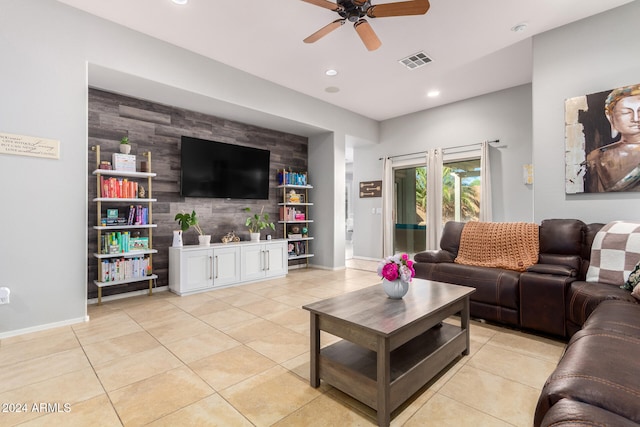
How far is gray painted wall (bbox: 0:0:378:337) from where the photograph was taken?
272 centimetres

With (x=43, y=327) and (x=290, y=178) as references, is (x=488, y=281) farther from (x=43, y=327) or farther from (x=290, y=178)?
(x=43, y=327)

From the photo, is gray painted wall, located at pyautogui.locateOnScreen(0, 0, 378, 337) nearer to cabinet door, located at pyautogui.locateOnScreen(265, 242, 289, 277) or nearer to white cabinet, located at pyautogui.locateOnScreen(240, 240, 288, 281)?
white cabinet, located at pyautogui.locateOnScreen(240, 240, 288, 281)

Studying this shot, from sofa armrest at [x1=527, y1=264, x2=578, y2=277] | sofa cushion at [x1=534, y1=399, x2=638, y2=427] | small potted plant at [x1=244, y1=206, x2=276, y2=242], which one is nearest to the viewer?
sofa cushion at [x1=534, y1=399, x2=638, y2=427]

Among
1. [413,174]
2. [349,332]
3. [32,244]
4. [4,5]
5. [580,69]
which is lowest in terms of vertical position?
[349,332]

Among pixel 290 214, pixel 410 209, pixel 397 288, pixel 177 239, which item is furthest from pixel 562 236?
pixel 177 239

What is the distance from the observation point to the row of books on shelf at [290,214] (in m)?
5.72

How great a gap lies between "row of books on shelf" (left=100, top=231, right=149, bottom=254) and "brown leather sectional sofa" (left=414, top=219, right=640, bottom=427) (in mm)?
3491

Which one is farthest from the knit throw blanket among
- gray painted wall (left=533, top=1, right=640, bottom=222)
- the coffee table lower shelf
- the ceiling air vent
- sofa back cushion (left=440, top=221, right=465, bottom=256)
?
the ceiling air vent

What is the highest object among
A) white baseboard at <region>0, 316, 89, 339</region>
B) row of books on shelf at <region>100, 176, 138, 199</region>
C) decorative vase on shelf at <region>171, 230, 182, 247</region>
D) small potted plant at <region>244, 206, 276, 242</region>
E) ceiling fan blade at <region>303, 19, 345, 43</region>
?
ceiling fan blade at <region>303, 19, 345, 43</region>

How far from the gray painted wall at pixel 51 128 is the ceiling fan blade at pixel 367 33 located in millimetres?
2312

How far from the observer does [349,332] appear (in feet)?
5.66

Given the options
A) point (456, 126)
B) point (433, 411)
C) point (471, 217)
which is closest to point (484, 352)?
point (433, 411)

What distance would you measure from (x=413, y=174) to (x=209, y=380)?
544cm

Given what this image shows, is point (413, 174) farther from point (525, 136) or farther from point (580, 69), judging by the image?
point (580, 69)
